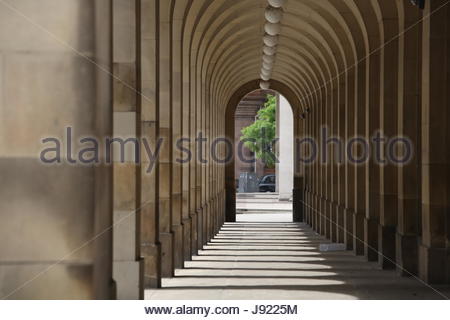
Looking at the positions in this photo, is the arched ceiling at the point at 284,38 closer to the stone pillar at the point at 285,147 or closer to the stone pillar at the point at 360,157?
the stone pillar at the point at 360,157

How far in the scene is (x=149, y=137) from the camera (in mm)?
12906

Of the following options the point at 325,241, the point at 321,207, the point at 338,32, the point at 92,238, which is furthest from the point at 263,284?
the point at 321,207

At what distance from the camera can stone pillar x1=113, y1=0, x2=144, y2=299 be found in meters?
10.7

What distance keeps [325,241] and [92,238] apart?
714 inches

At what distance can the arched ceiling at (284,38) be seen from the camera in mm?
17188

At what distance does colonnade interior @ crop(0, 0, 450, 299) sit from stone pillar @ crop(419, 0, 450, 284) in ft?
0.06

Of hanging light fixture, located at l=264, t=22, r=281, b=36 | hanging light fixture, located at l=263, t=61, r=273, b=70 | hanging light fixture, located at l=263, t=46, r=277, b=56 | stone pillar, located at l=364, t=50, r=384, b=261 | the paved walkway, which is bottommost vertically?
the paved walkway

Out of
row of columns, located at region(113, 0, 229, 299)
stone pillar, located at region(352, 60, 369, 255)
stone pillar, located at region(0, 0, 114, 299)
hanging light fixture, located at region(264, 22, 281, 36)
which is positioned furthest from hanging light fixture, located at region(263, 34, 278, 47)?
stone pillar, located at region(0, 0, 114, 299)

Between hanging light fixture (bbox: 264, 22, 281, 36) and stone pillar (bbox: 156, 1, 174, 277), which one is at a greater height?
hanging light fixture (bbox: 264, 22, 281, 36)

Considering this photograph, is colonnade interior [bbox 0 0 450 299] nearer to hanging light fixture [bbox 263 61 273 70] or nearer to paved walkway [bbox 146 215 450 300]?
paved walkway [bbox 146 215 450 300]

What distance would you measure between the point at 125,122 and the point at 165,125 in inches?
162

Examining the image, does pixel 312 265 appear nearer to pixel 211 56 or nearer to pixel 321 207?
pixel 211 56

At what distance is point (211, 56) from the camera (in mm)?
25531

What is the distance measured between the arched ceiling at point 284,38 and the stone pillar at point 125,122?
4.05 metres
